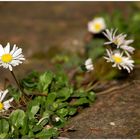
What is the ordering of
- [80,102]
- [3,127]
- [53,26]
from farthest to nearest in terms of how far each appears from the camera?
[53,26] → [80,102] → [3,127]

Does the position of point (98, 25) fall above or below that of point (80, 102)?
above

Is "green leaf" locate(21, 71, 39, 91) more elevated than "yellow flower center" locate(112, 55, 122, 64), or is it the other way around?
"yellow flower center" locate(112, 55, 122, 64)

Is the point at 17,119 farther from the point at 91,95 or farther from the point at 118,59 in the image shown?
the point at 118,59

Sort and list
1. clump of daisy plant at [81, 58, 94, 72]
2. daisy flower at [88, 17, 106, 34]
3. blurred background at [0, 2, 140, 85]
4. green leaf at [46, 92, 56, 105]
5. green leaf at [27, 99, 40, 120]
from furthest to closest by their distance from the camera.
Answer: daisy flower at [88, 17, 106, 34] → blurred background at [0, 2, 140, 85] → clump of daisy plant at [81, 58, 94, 72] → green leaf at [46, 92, 56, 105] → green leaf at [27, 99, 40, 120]

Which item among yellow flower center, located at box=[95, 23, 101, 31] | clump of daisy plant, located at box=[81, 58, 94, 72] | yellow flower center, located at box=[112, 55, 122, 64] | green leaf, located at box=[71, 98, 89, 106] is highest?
yellow flower center, located at box=[95, 23, 101, 31]

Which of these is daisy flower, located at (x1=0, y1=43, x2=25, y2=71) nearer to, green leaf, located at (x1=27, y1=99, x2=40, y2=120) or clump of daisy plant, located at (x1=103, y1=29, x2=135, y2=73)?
green leaf, located at (x1=27, y1=99, x2=40, y2=120)

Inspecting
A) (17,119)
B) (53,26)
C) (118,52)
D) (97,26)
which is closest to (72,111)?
(17,119)

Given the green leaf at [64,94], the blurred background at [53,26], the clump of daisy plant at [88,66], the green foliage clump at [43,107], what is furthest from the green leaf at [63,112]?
the blurred background at [53,26]

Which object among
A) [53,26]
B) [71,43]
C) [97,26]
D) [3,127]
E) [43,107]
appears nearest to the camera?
[3,127]

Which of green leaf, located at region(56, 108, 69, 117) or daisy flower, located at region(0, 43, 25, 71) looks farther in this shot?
green leaf, located at region(56, 108, 69, 117)

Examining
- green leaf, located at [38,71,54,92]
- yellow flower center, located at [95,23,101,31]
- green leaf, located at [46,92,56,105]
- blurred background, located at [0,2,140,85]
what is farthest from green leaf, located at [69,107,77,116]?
yellow flower center, located at [95,23,101,31]
